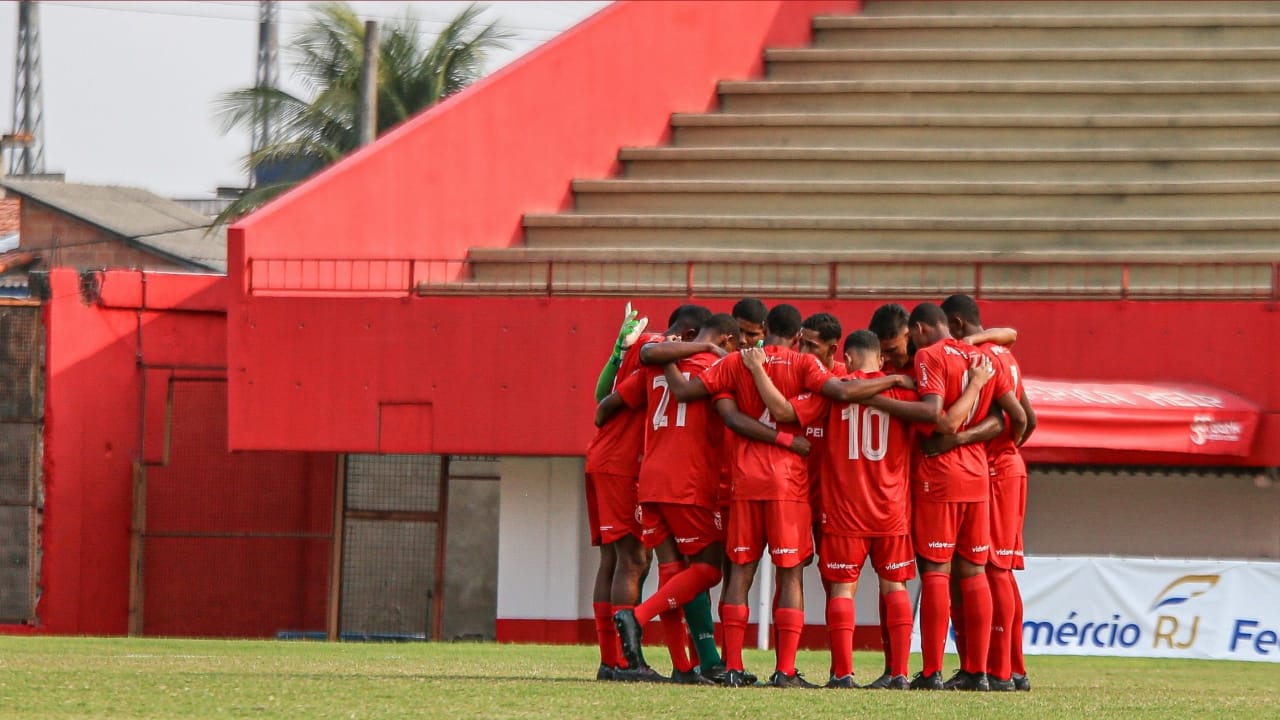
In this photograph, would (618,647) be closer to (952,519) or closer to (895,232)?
(952,519)

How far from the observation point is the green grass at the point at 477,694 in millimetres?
7480

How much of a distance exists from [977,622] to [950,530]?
1.54 feet

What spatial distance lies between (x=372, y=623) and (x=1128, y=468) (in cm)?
806

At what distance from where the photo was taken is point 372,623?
2061cm

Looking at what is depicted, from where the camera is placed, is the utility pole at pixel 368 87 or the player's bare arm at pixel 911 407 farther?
the utility pole at pixel 368 87

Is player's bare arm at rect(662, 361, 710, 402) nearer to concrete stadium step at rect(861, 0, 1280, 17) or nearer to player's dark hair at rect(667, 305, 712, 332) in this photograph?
player's dark hair at rect(667, 305, 712, 332)

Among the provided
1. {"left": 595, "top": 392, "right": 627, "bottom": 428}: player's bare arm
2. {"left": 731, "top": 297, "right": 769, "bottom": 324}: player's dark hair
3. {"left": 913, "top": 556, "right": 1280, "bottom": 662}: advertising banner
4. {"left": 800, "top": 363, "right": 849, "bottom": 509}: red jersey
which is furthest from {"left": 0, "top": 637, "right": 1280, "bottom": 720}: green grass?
{"left": 913, "top": 556, "right": 1280, "bottom": 662}: advertising banner

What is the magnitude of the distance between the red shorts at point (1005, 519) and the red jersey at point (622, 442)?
179cm

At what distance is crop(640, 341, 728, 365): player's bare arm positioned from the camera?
30.4ft

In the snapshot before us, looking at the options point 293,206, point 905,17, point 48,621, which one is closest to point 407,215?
point 293,206

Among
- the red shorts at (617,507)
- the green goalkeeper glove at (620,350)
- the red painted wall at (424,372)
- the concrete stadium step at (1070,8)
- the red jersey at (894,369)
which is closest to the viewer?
the red shorts at (617,507)

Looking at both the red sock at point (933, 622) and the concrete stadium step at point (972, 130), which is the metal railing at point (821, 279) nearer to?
the concrete stadium step at point (972, 130)

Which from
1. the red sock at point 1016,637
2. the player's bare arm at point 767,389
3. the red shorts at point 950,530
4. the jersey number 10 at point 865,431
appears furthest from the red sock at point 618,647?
the red sock at point 1016,637

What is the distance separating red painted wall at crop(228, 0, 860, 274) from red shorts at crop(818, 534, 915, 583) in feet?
34.9
